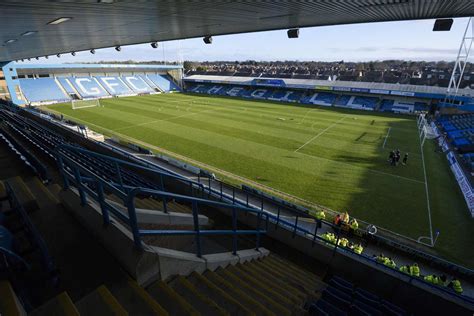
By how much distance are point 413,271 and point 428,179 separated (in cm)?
1173

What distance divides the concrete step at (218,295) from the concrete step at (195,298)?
0.21 metres

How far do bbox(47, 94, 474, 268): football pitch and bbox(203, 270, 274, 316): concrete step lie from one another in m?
10.2

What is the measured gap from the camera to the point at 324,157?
19812 mm

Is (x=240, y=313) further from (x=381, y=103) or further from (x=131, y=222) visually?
(x=381, y=103)

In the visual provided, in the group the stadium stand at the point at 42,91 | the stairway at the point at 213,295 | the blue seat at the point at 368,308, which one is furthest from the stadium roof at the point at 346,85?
the stairway at the point at 213,295

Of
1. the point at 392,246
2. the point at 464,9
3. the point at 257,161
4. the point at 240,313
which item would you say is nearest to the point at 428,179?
the point at 392,246

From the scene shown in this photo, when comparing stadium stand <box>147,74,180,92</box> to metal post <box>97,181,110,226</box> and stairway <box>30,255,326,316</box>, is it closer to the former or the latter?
stairway <box>30,255,326,316</box>

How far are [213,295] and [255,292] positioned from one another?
89 centimetres

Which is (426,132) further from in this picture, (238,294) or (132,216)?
(132,216)

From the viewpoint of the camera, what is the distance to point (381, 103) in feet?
138

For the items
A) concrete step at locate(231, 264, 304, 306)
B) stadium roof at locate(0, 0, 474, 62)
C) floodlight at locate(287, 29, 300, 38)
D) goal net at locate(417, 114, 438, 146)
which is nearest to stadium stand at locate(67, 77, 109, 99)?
stadium roof at locate(0, 0, 474, 62)

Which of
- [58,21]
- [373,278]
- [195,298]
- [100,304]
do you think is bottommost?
[373,278]

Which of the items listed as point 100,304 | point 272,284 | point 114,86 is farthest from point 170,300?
point 114,86

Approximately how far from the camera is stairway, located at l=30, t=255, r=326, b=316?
2574 millimetres
